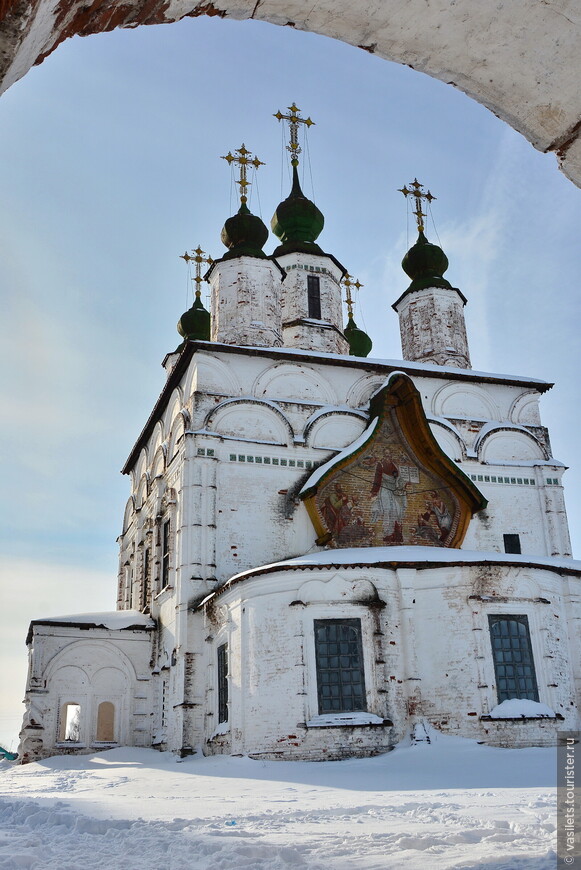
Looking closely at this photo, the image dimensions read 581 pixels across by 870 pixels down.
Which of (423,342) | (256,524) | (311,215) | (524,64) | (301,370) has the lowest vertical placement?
(524,64)

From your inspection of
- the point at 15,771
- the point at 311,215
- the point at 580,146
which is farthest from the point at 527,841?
the point at 311,215

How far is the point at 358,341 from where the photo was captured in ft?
74.1

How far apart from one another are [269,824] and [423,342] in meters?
13.1

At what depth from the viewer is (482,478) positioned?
46.0 ft

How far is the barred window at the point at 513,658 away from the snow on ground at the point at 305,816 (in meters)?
1.04

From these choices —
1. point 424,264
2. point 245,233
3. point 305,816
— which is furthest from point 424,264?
point 305,816

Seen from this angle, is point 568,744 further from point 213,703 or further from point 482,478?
point 482,478

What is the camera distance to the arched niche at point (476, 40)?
264 centimetres

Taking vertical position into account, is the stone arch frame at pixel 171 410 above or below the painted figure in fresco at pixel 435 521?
above

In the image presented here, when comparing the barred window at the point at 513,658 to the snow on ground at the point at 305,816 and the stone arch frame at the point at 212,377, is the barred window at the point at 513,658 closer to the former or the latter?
the snow on ground at the point at 305,816

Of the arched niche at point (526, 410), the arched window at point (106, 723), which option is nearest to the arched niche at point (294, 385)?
the arched niche at point (526, 410)

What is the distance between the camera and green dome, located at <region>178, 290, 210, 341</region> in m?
20.9

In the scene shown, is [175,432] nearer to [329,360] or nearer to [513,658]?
[329,360]

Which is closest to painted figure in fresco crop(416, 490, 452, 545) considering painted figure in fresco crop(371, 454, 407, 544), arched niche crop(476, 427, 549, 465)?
painted figure in fresco crop(371, 454, 407, 544)
